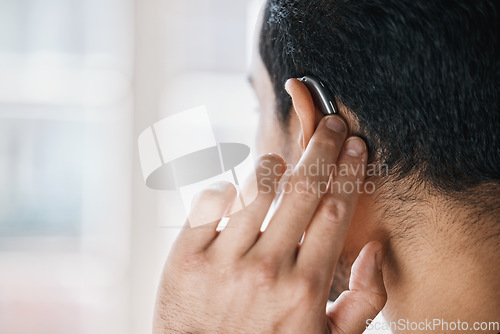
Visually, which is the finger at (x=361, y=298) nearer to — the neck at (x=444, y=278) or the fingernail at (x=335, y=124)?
the neck at (x=444, y=278)

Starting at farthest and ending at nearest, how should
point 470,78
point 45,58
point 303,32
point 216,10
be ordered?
point 216,10 → point 45,58 → point 303,32 → point 470,78

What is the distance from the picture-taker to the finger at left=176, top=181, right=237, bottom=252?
71 centimetres

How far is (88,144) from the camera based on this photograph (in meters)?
2.19

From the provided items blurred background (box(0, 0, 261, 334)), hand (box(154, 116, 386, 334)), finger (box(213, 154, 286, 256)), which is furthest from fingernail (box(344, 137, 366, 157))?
blurred background (box(0, 0, 261, 334))

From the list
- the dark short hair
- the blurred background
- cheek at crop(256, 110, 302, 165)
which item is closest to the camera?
the dark short hair

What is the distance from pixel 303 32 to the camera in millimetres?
786

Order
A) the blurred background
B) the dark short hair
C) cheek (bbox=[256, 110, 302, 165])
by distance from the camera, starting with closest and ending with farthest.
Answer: the dark short hair → cheek (bbox=[256, 110, 302, 165]) → the blurred background

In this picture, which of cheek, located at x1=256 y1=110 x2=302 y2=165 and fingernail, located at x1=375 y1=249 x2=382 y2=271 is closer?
fingernail, located at x1=375 y1=249 x2=382 y2=271

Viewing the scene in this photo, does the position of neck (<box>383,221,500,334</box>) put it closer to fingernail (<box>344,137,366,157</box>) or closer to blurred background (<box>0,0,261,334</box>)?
fingernail (<box>344,137,366,157</box>)

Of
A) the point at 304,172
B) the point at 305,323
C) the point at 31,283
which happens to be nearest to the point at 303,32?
the point at 304,172

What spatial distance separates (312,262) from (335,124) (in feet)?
0.71

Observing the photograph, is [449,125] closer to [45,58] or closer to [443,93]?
[443,93]

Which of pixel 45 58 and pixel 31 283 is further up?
pixel 45 58

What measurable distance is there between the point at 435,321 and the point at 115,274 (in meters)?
1.69
